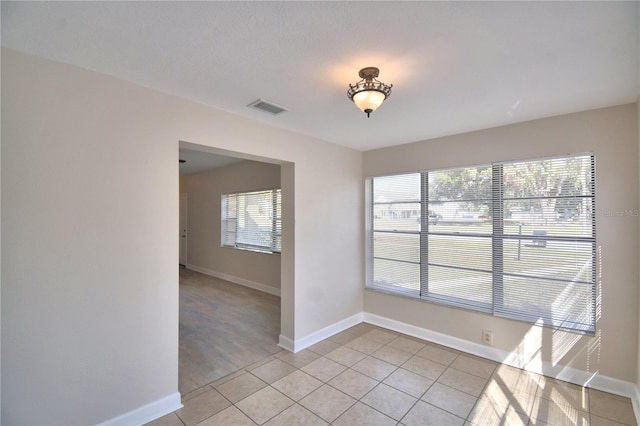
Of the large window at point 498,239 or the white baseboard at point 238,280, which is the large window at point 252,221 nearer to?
the white baseboard at point 238,280

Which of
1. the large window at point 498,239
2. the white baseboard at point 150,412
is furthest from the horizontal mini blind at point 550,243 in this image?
the white baseboard at point 150,412

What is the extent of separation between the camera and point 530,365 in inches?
113

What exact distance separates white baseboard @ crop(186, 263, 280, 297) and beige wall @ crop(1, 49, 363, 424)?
3.28 meters

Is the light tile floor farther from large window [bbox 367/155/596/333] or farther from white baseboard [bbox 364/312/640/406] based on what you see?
large window [bbox 367/155/596/333]

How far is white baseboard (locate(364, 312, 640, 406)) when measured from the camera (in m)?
2.45

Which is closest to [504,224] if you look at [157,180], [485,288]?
[485,288]

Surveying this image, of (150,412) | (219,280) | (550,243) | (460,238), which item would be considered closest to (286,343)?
(150,412)

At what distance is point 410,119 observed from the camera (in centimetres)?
290

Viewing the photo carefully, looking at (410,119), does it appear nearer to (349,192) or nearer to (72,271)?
(349,192)

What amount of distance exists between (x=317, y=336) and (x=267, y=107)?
2.74 metres

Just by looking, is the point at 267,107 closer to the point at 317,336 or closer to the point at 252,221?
the point at 317,336

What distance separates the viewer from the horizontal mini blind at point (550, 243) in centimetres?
265

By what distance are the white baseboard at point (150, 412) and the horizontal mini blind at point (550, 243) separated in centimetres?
328

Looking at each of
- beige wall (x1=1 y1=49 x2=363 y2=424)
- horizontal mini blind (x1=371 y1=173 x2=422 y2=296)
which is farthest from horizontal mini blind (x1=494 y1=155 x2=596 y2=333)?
beige wall (x1=1 y1=49 x2=363 y2=424)
